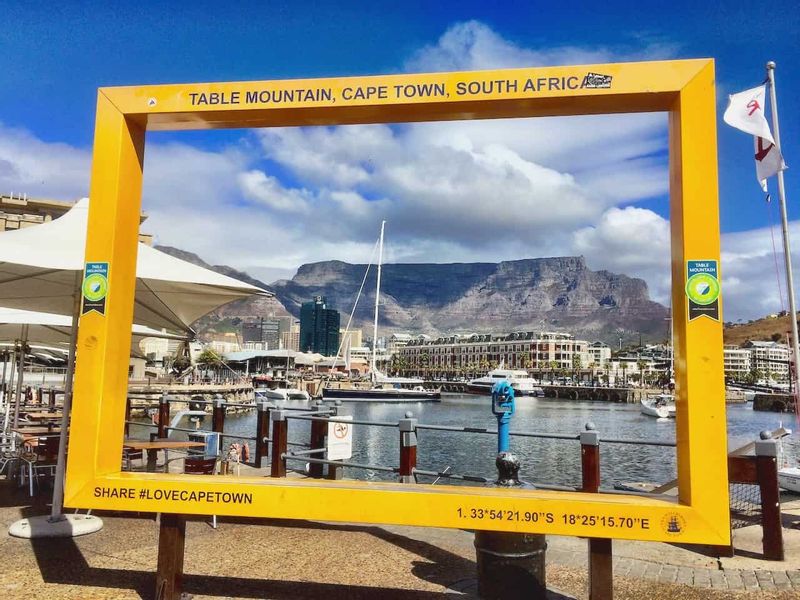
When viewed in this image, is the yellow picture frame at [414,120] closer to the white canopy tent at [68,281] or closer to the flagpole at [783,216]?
the white canopy tent at [68,281]

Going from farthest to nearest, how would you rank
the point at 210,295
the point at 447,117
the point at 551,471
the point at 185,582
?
the point at 551,471 → the point at 210,295 → the point at 185,582 → the point at 447,117

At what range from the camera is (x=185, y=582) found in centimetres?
524

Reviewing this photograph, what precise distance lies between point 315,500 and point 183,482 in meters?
0.96

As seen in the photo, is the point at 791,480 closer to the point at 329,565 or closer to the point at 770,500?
the point at 770,500

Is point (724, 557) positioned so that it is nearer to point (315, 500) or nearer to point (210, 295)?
point (315, 500)

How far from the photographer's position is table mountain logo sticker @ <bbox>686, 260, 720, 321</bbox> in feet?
13.5

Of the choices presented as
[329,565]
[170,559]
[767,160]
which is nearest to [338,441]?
[329,565]

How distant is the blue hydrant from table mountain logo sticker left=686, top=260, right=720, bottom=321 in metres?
4.31

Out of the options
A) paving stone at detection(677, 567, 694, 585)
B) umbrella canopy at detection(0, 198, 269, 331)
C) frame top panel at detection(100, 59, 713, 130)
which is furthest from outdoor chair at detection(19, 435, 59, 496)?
Result: paving stone at detection(677, 567, 694, 585)

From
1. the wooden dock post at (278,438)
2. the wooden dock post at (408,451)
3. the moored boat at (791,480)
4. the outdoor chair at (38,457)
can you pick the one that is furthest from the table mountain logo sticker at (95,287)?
the moored boat at (791,480)

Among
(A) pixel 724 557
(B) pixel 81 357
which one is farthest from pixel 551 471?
(B) pixel 81 357

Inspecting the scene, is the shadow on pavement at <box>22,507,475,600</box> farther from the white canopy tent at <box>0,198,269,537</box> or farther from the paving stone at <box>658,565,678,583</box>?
the paving stone at <box>658,565,678,583</box>

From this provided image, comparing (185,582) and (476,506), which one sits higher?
(476,506)

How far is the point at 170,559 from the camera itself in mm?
4680
